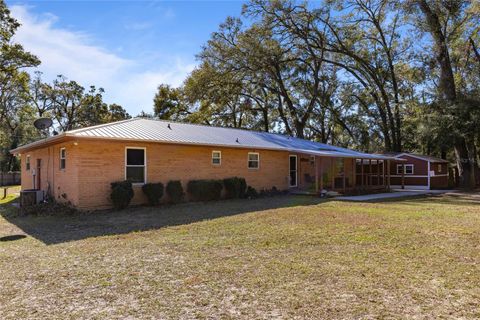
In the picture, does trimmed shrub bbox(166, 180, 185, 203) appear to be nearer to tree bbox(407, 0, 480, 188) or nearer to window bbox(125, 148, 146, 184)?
window bbox(125, 148, 146, 184)

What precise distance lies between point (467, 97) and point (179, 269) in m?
23.4

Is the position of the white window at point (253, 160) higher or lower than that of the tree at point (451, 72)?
lower

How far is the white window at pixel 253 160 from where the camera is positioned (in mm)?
17258

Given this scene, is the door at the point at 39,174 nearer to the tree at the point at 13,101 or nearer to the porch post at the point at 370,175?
the tree at the point at 13,101

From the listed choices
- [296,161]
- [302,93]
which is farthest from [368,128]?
[296,161]

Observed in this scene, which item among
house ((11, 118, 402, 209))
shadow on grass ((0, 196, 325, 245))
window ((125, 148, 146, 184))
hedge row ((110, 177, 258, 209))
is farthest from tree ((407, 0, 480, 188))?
window ((125, 148, 146, 184))

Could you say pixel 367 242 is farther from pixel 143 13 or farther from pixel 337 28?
pixel 337 28

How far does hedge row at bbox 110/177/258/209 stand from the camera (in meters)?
12.0

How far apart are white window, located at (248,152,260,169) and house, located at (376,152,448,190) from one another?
10.3m

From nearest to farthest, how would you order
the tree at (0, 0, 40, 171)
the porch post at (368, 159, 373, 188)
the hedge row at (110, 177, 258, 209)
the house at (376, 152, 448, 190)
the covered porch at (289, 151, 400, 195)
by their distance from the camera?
the hedge row at (110, 177, 258, 209), the covered porch at (289, 151, 400, 195), the porch post at (368, 159, 373, 188), the house at (376, 152, 448, 190), the tree at (0, 0, 40, 171)

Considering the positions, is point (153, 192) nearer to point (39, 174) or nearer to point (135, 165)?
point (135, 165)

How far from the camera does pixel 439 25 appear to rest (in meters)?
23.4

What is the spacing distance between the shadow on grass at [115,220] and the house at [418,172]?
14.8 meters

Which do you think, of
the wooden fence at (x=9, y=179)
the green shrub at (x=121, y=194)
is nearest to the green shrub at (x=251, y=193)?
the green shrub at (x=121, y=194)
